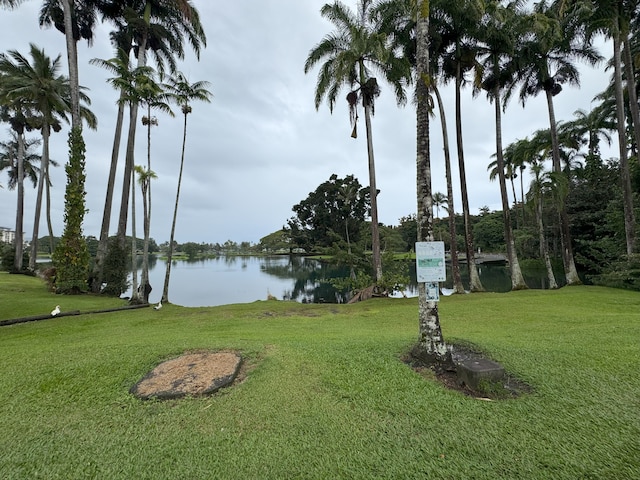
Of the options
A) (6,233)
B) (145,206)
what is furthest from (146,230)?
(6,233)

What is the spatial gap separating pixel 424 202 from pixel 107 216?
53.3 ft

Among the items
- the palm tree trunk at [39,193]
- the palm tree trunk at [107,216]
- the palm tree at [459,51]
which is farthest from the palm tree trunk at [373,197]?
the palm tree trunk at [39,193]

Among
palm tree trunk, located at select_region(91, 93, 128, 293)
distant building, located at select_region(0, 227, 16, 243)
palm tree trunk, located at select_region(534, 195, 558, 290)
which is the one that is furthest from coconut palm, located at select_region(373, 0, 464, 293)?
distant building, located at select_region(0, 227, 16, 243)

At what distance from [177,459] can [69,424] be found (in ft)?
3.85

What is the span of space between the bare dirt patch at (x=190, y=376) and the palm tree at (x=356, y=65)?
31.4ft

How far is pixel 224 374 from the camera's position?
321 cm

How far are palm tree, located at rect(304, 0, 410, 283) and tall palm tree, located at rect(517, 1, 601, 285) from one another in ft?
17.4

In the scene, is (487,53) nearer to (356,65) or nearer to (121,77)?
(356,65)

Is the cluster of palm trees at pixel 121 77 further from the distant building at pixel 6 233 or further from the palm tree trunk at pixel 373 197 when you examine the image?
the distant building at pixel 6 233

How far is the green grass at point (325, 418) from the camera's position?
191 centimetres

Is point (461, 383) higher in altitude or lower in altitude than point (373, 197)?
lower

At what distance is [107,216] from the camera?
48.3 ft

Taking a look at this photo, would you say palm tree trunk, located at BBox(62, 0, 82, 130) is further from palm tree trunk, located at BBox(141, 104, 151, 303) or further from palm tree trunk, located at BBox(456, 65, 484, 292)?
palm tree trunk, located at BBox(456, 65, 484, 292)

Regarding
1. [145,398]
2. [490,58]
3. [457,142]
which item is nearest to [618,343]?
[145,398]
